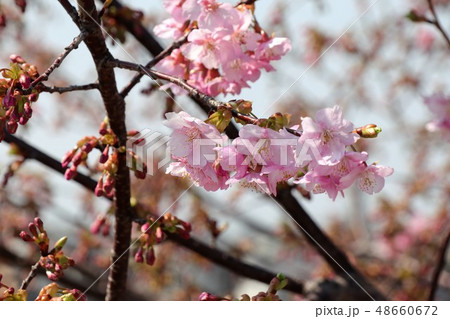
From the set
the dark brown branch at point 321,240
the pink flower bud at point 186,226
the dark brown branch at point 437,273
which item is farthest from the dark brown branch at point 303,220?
the pink flower bud at point 186,226

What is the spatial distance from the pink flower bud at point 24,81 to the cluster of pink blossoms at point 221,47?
17.0 inches

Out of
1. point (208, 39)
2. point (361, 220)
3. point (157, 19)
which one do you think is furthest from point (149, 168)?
point (361, 220)

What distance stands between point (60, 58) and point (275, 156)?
53 cm

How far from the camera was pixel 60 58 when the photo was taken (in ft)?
4.26

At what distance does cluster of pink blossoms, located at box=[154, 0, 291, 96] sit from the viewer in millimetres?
1472

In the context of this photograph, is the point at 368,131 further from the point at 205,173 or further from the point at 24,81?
the point at 24,81

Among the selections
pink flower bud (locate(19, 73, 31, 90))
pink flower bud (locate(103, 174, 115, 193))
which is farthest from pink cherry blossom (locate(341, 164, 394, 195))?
pink flower bud (locate(19, 73, 31, 90))

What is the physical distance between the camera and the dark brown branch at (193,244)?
76.4 inches

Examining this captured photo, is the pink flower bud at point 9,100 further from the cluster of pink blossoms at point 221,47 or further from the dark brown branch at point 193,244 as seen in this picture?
the dark brown branch at point 193,244

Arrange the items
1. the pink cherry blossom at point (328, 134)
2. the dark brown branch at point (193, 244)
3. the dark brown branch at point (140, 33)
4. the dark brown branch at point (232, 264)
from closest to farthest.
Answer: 1. the pink cherry blossom at point (328, 134)
2. the dark brown branch at point (193, 244)
3. the dark brown branch at point (232, 264)
4. the dark brown branch at point (140, 33)

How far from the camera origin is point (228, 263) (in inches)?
87.0

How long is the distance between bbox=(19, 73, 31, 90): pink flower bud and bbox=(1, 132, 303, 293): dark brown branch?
0.67 m

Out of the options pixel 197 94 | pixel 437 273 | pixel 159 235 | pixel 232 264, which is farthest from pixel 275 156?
pixel 437 273
